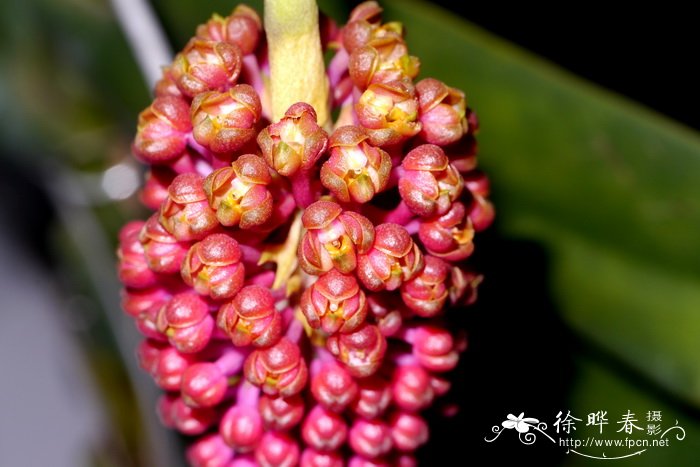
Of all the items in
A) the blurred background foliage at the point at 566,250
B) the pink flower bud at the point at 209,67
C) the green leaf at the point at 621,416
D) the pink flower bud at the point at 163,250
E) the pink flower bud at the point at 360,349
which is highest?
the pink flower bud at the point at 209,67

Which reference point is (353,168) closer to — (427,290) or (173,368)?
(427,290)

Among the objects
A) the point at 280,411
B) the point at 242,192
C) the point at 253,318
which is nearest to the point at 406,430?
the point at 280,411

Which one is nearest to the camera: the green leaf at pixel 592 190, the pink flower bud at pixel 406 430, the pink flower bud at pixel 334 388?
the pink flower bud at pixel 334 388

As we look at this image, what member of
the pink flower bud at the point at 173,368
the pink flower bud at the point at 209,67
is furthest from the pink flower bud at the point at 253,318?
the pink flower bud at the point at 209,67

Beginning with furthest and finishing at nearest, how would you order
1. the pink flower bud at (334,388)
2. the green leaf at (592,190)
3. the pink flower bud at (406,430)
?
the green leaf at (592,190)
the pink flower bud at (406,430)
the pink flower bud at (334,388)

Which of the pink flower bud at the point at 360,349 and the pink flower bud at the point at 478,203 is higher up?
the pink flower bud at the point at 478,203

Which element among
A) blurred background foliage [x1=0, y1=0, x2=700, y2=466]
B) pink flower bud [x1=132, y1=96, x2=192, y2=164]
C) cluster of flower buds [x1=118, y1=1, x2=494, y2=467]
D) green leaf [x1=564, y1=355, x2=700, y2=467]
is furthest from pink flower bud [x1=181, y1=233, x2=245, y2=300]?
green leaf [x1=564, y1=355, x2=700, y2=467]

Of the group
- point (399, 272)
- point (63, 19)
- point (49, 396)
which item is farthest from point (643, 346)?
point (49, 396)

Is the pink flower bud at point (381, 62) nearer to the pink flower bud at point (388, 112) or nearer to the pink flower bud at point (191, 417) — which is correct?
the pink flower bud at point (388, 112)
